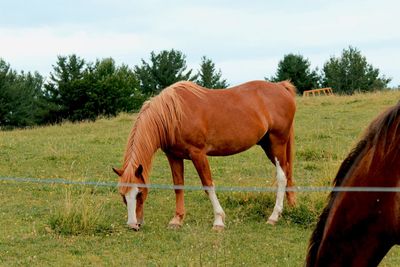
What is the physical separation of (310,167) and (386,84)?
41.3 meters

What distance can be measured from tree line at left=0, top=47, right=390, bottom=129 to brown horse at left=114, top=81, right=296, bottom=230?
29.9 metres

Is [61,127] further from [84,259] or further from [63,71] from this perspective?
[63,71]

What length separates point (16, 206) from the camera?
709cm

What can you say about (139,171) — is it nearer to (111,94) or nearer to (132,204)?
(132,204)

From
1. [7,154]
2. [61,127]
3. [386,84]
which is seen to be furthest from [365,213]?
[386,84]

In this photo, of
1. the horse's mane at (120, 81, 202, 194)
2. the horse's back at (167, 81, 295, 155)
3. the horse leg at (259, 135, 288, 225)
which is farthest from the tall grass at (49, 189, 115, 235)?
the horse leg at (259, 135, 288, 225)

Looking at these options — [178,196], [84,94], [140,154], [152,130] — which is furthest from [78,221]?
[84,94]

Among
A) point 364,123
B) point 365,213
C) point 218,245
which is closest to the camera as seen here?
point 365,213

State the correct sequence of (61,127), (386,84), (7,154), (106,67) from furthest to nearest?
(386,84)
(106,67)
(61,127)
(7,154)

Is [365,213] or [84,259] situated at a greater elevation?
[365,213]

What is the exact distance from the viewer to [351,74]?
144ft

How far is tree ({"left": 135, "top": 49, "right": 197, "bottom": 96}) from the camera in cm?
4634

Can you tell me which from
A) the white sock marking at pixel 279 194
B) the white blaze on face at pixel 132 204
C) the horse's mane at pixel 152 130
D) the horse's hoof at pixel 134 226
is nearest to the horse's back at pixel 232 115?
the horse's mane at pixel 152 130

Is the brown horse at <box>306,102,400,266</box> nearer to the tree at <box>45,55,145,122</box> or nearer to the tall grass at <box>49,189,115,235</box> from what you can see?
the tall grass at <box>49,189,115,235</box>
